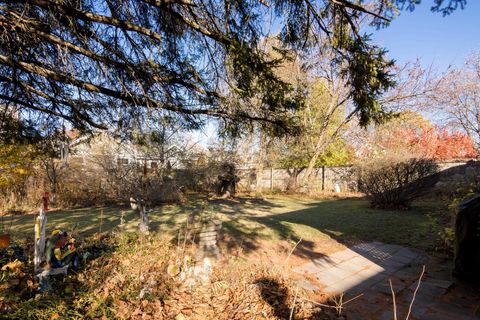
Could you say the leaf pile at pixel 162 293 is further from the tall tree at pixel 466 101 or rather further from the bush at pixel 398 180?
the tall tree at pixel 466 101

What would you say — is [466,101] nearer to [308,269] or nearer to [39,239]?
[308,269]

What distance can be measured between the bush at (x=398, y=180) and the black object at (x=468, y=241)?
A: 5655mm

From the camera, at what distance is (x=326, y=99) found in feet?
58.6

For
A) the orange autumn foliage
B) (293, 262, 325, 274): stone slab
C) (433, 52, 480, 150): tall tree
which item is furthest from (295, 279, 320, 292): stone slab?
the orange autumn foliage

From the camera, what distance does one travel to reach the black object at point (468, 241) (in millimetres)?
3467

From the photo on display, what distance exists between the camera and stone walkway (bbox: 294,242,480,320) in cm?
296

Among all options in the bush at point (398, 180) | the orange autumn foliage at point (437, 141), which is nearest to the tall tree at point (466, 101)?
the orange autumn foliage at point (437, 141)

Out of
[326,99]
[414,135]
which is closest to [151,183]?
[326,99]

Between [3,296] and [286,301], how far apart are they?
9.59ft

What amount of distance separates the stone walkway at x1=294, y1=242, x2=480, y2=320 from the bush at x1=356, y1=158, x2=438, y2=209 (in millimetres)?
4520

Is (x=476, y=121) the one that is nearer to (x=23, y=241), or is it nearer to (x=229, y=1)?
(x=229, y=1)

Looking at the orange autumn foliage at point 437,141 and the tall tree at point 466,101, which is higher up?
the tall tree at point 466,101

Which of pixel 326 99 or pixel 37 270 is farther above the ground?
pixel 326 99

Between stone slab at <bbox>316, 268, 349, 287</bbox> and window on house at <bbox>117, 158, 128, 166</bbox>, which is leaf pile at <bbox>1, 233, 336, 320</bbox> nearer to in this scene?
stone slab at <bbox>316, 268, 349, 287</bbox>
